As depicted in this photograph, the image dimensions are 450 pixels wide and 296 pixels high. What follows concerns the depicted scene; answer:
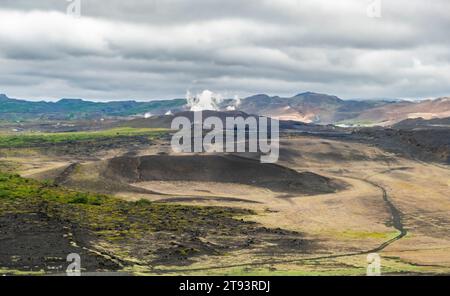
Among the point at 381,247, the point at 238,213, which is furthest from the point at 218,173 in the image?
the point at 381,247

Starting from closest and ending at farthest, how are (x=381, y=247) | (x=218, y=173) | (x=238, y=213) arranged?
(x=381, y=247) < (x=238, y=213) < (x=218, y=173)

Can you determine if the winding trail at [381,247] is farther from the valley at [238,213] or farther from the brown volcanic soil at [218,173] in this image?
the brown volcanic soil at [218,173]

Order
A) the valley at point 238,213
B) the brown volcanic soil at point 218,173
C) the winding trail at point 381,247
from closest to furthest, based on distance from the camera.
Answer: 1. the winding trail at point 381,247
2. the valley at point 238,213
3. the brown volcanic soil at point 218,173

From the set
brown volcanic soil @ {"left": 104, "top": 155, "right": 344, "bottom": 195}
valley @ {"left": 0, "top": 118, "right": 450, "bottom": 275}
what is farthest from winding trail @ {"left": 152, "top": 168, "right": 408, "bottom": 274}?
brown volcanic soil @ {"left": 104, "top": 155, "right": 344, "bottom": 195}

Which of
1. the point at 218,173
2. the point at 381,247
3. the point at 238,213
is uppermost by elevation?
the point at 381,247

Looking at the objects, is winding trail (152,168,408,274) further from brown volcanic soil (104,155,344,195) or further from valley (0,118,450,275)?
brown volcanic soil (104,155,344,195)

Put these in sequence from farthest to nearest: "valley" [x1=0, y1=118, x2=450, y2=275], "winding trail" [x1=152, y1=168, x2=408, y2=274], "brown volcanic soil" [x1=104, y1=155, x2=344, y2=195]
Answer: "brown volcanic soil" [x1=104, y1=155, x2=344, y2=195]
"valley" [x1=0, y1=118, x2=450, y2=275]
"winding trail" [x1=152, y1=168, x2=408, y2=274]

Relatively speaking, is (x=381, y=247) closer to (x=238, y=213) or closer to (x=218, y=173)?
(x=238, y=213)

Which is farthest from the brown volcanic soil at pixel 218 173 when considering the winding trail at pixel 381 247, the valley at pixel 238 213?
the winding trail at pixel 381 247

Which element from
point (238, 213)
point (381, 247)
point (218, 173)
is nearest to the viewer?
point (381, 247)
